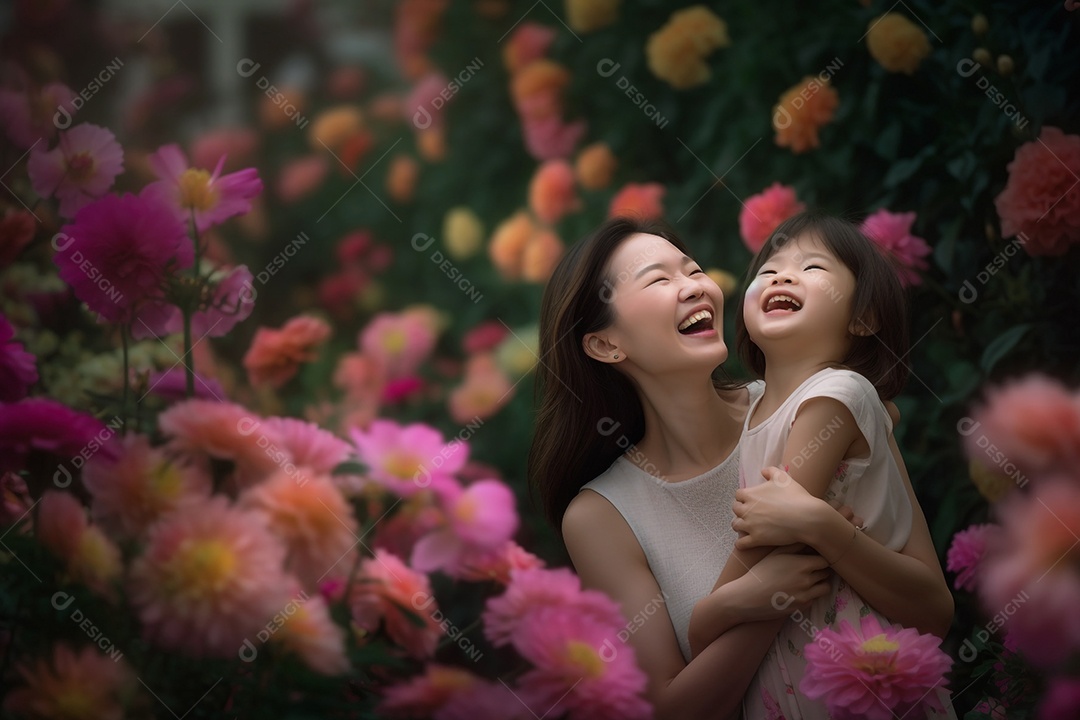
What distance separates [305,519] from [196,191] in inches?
15.0

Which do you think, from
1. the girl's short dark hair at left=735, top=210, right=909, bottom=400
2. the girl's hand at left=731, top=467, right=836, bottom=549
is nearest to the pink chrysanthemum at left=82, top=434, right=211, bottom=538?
the girl's hand at left=731, top=467, right=836, bottom=549

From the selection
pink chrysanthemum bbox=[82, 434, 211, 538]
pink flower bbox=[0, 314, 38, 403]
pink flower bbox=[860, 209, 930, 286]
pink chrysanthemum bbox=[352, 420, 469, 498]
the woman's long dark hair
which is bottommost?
pink flower bbox=[0, 314, 38, 403]

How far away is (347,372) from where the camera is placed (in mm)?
1674

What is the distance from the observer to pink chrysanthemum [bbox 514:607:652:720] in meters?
0.95

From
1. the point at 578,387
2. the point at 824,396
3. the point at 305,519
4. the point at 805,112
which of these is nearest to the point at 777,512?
the point at 824,396

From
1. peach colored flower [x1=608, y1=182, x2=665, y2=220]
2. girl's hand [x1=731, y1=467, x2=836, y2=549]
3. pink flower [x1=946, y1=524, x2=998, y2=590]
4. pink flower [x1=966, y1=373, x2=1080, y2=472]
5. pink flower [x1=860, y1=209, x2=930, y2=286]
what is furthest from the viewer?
peach colored flower [x1=608, y1=182, x2=665, y2=220]

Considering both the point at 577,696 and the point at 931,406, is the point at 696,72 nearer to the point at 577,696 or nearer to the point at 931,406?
the point at 931,406

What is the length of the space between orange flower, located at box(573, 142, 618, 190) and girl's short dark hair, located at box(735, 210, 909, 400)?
2.00 ft

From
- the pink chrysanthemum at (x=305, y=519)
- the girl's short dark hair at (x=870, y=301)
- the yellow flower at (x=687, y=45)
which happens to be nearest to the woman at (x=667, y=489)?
the girl's short dark hair at (x=870, y=301)

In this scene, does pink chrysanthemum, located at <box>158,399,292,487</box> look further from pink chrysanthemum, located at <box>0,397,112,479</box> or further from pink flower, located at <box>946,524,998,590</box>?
pink flower, located at <box>946,524,998,590</box>

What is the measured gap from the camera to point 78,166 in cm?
107

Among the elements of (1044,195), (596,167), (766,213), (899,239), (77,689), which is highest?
(1044,195)

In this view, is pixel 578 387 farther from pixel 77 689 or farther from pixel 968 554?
pixel 77 689

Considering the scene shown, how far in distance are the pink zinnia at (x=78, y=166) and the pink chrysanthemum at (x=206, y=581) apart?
16.0 inches
